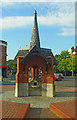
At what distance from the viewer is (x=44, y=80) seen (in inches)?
543

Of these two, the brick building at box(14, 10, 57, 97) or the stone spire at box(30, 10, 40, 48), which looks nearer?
the brick building at box(14, 10, 57, 97)

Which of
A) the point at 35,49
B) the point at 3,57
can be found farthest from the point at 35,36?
the point at 3,57

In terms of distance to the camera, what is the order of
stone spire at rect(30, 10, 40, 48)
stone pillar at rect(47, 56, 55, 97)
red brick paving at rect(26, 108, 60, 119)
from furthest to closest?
stone spire at rect(30, 10, 40, 48), stone pillar at rect(47, 56, 55, 97), red brick paving at rect(26, 108, 60, 119)

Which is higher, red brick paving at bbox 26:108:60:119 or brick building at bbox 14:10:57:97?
brick building at bbox 14:10:57:97

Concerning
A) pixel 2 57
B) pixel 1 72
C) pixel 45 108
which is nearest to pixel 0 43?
pixel 2 57

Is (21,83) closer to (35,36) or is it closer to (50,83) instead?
(50,83)

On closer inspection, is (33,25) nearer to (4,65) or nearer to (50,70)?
(50,70)

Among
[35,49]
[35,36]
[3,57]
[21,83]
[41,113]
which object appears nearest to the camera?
[41,113]

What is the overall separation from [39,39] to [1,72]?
3231 cm

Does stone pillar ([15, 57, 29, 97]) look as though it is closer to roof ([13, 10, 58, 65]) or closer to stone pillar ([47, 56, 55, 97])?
roof ([13, 10, 58, 65])

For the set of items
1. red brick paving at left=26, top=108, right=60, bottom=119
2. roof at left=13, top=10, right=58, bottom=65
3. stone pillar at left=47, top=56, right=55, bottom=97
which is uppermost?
roof at left=13, top=10, right=58, bottom=65

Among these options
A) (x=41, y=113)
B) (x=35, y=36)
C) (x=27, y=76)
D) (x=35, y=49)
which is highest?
(x=35, y=36)

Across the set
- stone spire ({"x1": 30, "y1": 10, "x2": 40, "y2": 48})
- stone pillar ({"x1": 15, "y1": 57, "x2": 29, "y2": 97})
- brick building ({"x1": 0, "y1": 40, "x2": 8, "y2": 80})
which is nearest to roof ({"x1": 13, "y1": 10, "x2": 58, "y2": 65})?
stone spire ({"x1": 30, "y1": 10, "x2": 40, "y2": 48})

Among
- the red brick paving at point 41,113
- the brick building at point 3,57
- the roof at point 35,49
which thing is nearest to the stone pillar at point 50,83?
the roof at point 35,49
